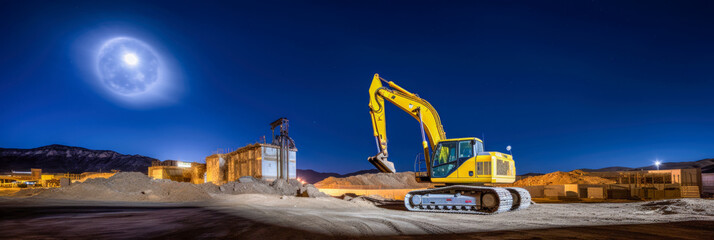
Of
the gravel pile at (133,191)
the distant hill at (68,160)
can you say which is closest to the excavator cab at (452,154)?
the gravel pile at (133,191)

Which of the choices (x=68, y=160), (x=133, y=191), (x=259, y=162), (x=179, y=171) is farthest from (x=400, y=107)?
(x=68, y=160)

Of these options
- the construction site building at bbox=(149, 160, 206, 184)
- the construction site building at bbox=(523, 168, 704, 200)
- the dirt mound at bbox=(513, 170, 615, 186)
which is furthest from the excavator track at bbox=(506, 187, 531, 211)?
the construction site building at bbox=(149, 160, 206, 184)

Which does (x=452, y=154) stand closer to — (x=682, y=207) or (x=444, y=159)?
(x=444, y=159)

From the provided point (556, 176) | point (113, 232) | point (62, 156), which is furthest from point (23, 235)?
point (62, 156)

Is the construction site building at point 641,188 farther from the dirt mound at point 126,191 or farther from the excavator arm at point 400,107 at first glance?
the dirt mound at point 126,191

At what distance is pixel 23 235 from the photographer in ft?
25.1

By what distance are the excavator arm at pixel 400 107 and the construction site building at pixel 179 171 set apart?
4049cm

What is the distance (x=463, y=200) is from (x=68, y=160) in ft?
713

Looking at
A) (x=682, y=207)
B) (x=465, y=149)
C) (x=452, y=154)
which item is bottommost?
(x=682, y=207)

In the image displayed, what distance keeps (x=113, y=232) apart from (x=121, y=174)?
2110cm

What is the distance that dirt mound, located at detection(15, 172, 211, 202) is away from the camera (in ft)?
66.9

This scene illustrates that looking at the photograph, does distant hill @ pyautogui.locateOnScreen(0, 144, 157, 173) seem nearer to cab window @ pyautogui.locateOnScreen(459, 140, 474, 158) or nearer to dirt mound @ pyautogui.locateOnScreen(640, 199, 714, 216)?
cab window @ pyautogui.locateOnScreen(459, 140, 474, 158)

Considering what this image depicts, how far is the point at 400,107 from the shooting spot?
57.2 ft

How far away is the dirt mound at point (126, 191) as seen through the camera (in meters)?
20.4
